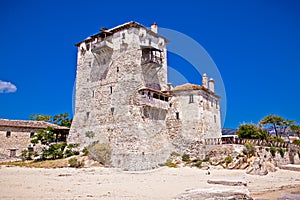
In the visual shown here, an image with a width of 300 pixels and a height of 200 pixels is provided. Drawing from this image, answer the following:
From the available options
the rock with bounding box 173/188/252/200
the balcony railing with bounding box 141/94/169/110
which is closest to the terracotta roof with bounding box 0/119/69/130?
the balcony railing with bounding box 141/94/169/110

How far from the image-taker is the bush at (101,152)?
25.0 m

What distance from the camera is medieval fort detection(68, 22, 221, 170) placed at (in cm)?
2619

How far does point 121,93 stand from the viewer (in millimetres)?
27688

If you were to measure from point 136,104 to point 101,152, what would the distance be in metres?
5.90

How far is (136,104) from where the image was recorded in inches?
1057

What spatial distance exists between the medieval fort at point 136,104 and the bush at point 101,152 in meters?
0.47

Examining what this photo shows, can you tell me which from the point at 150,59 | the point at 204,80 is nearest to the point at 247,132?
the point at 204,80

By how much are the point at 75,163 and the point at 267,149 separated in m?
18.1

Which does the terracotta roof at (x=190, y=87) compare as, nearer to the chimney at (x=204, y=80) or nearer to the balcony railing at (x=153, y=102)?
the chimney at (x=204, y=80)

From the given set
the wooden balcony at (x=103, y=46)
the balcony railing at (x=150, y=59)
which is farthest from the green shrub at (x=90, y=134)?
the balcony railing at (x=150, y=59)

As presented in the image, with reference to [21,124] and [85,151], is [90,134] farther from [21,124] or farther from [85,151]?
[21,124]

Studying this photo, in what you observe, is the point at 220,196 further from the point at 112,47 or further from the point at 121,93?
the point at 112,47

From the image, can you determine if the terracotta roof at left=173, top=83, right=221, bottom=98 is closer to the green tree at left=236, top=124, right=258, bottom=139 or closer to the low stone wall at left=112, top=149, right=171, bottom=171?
the green tree at left=236, top=124, right=258, bottom=139

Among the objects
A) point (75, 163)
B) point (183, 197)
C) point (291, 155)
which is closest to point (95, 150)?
point (75, 163)
